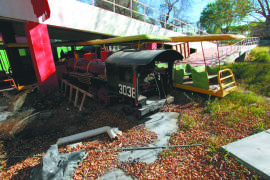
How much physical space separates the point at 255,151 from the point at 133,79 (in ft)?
12.6

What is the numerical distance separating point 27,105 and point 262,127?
9.05 meters

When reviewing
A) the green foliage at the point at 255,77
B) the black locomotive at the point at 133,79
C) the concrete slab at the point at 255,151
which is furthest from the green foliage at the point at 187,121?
the green foliage at the point at 255,77

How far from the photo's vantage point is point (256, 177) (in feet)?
9.25

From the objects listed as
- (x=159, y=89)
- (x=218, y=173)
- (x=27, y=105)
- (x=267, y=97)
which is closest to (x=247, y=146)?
(x=218, y=173)

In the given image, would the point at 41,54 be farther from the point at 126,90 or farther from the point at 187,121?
the point at 187,121

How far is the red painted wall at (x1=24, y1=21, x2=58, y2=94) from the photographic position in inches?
265

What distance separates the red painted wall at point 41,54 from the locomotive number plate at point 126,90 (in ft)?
13.8

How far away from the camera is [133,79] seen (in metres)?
4.97

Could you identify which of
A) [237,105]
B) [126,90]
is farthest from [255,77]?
[126,90]

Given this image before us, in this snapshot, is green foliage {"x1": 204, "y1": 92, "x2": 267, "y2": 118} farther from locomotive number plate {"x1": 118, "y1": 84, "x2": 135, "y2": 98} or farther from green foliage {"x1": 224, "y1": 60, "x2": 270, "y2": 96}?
locomotive number plate {"x1": 118, "y1": 84, "x2": 135, "y2": 98}

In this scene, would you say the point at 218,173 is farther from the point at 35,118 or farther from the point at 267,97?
the point at 267,97

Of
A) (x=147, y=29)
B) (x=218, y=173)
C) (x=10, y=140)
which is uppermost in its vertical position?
(x=147, y=29)

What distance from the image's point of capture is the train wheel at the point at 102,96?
6641 mm

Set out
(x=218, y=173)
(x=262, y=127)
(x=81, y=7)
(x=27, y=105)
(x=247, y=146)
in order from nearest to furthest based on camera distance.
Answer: (x=218, y=173) < (x=247, y=146) < (x=262, y=127) < (x=27, y=105) < (x=81, y=7)
